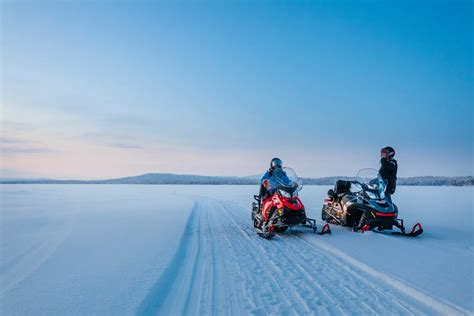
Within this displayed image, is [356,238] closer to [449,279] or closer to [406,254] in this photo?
[406,254]

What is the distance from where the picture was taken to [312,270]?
4402 millimetres

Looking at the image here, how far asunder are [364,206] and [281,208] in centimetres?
232

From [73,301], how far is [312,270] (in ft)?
10.4

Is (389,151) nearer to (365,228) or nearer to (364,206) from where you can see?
(364,206)

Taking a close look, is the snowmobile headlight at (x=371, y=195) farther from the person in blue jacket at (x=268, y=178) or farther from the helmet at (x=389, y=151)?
the person in blue jacket at (x=268, y=178)

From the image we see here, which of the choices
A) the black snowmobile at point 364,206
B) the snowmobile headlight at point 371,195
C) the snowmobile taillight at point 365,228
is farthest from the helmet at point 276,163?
the snowmobile taillight at point 365,228

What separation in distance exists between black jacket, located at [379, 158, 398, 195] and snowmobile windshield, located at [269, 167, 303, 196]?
222 centimetres

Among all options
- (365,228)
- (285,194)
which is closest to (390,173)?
(365,228)

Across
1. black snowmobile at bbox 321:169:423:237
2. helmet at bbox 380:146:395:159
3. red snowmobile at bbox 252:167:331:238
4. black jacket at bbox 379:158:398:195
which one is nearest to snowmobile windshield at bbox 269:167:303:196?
red snowmobile at bbox 252:167:331:238

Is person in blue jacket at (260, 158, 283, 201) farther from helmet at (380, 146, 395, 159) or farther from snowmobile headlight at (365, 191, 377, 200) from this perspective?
helmet at (380, 146, 395, 159)

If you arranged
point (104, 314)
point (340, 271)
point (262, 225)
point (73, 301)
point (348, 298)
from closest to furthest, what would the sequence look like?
point (104, 314), point (73, 301), point (348, 298), point (340, 271), point (262, 225)

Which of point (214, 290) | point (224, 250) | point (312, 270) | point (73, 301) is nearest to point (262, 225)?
point (224, 250)

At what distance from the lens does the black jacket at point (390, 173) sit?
7789mm

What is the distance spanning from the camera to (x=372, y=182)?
7.96 metres
